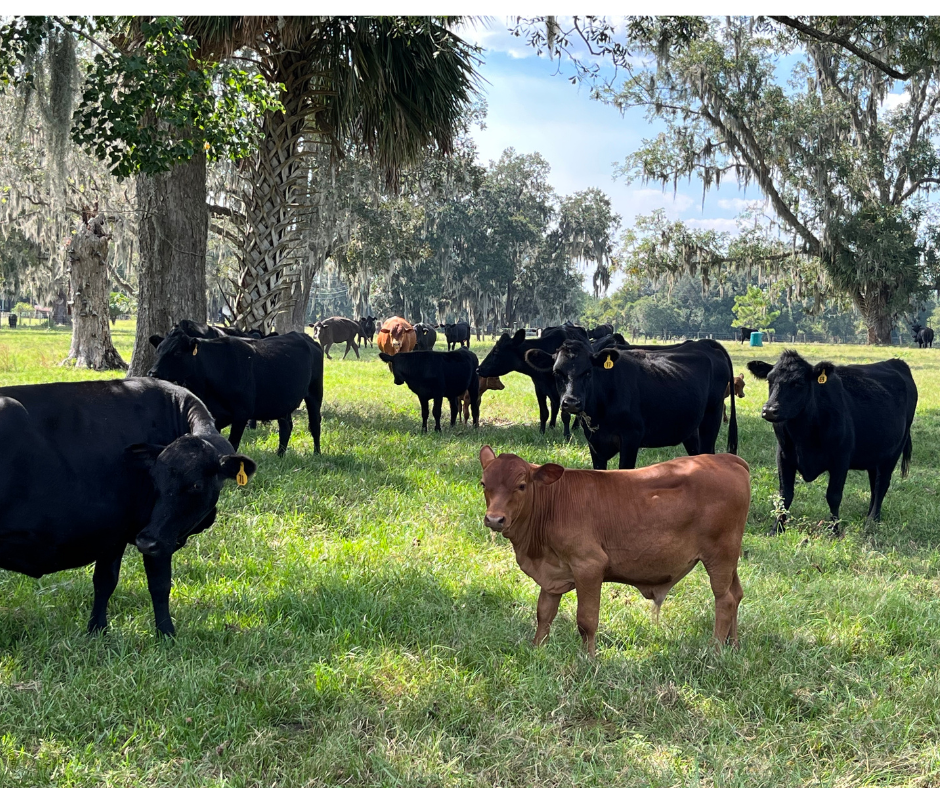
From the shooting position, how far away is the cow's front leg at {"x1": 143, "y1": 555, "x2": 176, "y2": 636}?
3832 millimetres

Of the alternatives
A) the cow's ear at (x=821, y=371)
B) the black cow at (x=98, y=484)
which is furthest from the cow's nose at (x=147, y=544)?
the cow's ear at (x=821, y=371)

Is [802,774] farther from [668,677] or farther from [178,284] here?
[178,284]

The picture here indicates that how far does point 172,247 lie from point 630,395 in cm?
619

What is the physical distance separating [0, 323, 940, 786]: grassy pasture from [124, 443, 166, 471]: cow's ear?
2.79 feet

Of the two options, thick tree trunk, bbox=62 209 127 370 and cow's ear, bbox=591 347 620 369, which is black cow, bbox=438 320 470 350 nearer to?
thick tree trunk, bbox=62 209 127 370

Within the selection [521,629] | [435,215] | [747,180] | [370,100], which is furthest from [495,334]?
[521,629]

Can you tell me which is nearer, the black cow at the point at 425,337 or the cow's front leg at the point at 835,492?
the cow's front leg at the point at 835,492

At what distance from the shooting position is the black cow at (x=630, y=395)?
6.90m

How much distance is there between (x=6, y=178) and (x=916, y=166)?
29.3 meters

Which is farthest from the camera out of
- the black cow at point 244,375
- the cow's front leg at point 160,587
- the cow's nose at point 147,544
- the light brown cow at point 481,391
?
the light brown cow at point 481,391

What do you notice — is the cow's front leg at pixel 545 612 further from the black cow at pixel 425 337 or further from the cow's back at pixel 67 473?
the black cow at pixel 425 337

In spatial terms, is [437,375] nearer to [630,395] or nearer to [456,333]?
[630,395]

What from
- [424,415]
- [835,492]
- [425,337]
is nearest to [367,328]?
[425,337]

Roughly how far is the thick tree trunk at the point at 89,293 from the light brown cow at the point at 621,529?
14.4 m
